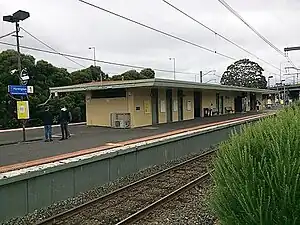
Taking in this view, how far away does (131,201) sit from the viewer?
9.23 metres

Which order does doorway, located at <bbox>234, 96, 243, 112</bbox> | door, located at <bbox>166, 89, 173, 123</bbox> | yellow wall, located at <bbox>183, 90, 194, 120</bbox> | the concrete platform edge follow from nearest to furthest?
the concrete platform edge < door, located at <bbox>166, 89, 173, 123</bbox> < yellow wall, located at <bbox>183, 90, 194, 120</bbox> < doorway, located at <bbox>234, 96, 243, 112</bbox>

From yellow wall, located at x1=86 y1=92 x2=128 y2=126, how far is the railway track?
11936mm

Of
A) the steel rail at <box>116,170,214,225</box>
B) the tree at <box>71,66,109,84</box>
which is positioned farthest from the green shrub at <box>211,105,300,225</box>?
the tree at <box>71,66,109,84</box>

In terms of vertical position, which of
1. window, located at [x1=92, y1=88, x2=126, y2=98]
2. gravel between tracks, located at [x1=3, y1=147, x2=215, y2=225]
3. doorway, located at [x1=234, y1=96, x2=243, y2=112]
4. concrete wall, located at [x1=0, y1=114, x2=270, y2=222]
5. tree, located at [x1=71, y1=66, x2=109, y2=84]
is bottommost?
gravel between tracks, located at [x1=3, y1=147, x2=215, y2=225]

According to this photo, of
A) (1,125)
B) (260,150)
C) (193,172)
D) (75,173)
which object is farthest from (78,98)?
(260,150)

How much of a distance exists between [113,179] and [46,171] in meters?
2.93

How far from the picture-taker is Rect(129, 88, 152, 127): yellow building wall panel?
79.0ft

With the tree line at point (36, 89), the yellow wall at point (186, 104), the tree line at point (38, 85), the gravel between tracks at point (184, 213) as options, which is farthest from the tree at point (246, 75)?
the gravel between tracks at point (184, 213)

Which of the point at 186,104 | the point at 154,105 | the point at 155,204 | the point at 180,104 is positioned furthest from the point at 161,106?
the point at 155,204

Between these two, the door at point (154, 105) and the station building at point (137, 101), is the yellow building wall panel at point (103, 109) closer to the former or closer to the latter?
the station building at point (137, 101)

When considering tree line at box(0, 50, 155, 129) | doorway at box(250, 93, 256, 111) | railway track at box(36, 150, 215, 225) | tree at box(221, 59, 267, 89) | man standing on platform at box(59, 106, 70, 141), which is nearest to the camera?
railway track at box(36, 150, 215, 225)

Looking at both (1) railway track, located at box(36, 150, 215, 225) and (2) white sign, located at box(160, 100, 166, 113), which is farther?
(2) white sign, located at box(160, 100, 166, 113)

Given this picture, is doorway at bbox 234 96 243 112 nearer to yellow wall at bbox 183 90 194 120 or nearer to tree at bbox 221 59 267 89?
yellow wall at bbox 183 90 194 120

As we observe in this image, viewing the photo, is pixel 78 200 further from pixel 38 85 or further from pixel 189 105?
pixel 38 85
